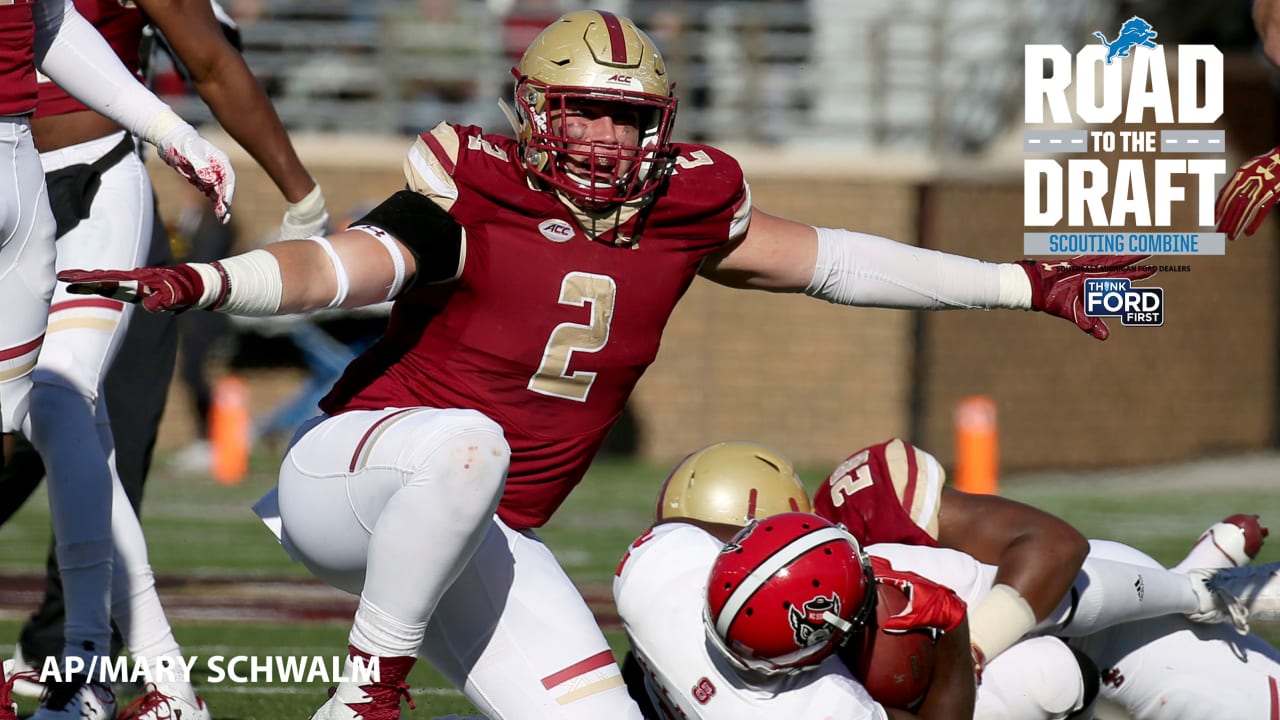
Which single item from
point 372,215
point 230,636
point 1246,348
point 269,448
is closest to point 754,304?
point 269,448

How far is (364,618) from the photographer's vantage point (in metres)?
3.24

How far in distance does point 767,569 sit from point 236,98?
1.84 metres

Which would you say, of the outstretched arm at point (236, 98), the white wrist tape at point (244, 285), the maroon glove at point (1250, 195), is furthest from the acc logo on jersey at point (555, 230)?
the maroon glove at point (1250, 195)

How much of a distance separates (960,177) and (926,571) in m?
8.61

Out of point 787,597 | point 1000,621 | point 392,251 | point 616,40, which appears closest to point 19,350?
point 392,251

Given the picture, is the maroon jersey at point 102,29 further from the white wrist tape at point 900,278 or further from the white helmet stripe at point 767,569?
the white helmet stripe at point 767,569

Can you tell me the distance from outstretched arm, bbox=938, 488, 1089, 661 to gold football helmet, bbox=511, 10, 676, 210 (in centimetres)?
116

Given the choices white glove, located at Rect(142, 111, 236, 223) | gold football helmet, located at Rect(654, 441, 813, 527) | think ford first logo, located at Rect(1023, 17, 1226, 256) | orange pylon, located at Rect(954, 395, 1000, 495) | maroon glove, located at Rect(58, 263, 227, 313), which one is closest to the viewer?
maroon glove, located at Rect(58, 263, 227, 313)

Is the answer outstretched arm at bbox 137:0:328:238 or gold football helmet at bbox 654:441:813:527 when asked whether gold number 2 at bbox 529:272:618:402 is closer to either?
gold football helmet at bbox 654:441:813:527

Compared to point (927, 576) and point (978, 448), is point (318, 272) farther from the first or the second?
point (978, 448)

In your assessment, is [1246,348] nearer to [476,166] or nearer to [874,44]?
[874,44]

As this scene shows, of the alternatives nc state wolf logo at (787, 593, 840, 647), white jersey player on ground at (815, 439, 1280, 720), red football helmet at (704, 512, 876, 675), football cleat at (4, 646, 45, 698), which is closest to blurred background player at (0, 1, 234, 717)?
football cleat at (4, 646, 45, 698)

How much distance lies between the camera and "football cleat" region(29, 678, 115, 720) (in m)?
3.85

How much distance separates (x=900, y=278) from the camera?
157 inches
